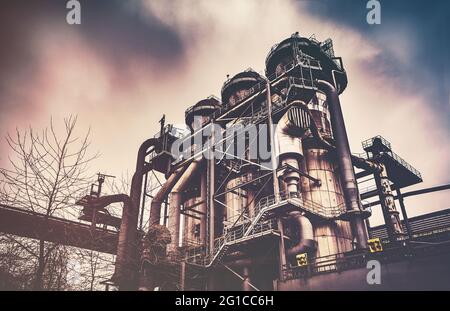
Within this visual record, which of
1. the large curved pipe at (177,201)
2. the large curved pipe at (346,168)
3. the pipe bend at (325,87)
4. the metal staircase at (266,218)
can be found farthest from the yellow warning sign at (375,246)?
the pipe bend at (325,87)

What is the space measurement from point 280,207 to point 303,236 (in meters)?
2.41

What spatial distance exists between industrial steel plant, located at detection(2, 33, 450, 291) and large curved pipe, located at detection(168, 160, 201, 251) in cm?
10

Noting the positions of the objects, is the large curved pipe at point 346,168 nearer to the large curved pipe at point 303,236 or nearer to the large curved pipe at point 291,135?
the large curved pipe at point 291,135

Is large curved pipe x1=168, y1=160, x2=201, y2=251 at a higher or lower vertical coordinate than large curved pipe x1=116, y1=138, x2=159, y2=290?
higher

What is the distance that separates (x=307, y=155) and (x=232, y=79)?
520 inches

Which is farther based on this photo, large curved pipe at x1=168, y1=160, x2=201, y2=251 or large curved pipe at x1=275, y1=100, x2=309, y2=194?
large curved pipe at x1=168, y1=160, x2=201, y2=251

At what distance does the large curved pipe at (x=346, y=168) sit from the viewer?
20.8 m

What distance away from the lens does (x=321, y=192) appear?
24344 mm

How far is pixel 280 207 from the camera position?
2102 cm

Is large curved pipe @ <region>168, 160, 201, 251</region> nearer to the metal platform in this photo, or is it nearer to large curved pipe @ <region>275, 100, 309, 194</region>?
large curved pipe @ <region>275, 100, 309, 194</region>

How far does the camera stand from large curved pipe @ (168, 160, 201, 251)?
25.8 m

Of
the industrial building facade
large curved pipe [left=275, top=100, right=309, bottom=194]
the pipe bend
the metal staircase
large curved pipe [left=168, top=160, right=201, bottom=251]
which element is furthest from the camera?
the pipe bend

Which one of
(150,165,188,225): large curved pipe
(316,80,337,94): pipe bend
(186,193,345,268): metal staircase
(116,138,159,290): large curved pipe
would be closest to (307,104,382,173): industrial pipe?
(316,80,337,94): pipe bend

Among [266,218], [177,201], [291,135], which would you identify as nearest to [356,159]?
[291,135]
